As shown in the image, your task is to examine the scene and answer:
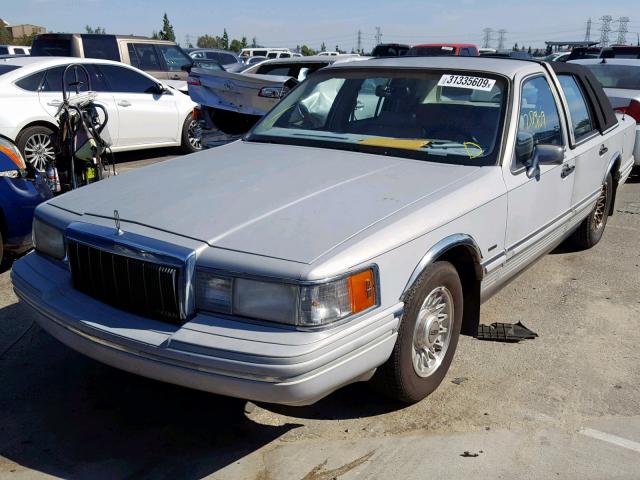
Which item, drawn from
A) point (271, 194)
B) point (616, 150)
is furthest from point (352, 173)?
point (616, 150)

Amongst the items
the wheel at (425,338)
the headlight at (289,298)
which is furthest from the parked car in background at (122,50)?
the headlight at (289,298)

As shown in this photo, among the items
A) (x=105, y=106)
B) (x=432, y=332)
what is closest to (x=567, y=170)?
(x=432, y=332)

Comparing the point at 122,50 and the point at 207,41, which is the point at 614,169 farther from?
the point at 207,41

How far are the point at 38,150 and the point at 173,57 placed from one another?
565 cm

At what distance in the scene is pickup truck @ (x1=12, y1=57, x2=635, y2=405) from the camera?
2.62 meters

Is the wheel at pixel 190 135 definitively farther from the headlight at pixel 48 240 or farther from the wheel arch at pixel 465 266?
the wheel arch at pixel 465 266

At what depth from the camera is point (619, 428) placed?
3.23 m

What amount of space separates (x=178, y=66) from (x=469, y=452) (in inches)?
475

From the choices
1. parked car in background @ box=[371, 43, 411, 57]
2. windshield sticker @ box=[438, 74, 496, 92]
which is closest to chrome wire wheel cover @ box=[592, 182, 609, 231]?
windshield sticker @ box=[438, 74, 496, 92]

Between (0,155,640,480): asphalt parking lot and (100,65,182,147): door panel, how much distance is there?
5.91 metres

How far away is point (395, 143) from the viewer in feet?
13.1

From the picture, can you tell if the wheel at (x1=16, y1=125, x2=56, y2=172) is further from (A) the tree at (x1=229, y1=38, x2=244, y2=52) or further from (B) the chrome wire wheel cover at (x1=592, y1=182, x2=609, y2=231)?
(A) the tree at (x1=229, y1=38, x2=244, y2=52)

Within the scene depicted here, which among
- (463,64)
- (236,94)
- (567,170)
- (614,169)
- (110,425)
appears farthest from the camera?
(236,94)

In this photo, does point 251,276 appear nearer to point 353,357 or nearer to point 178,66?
point 353,357
